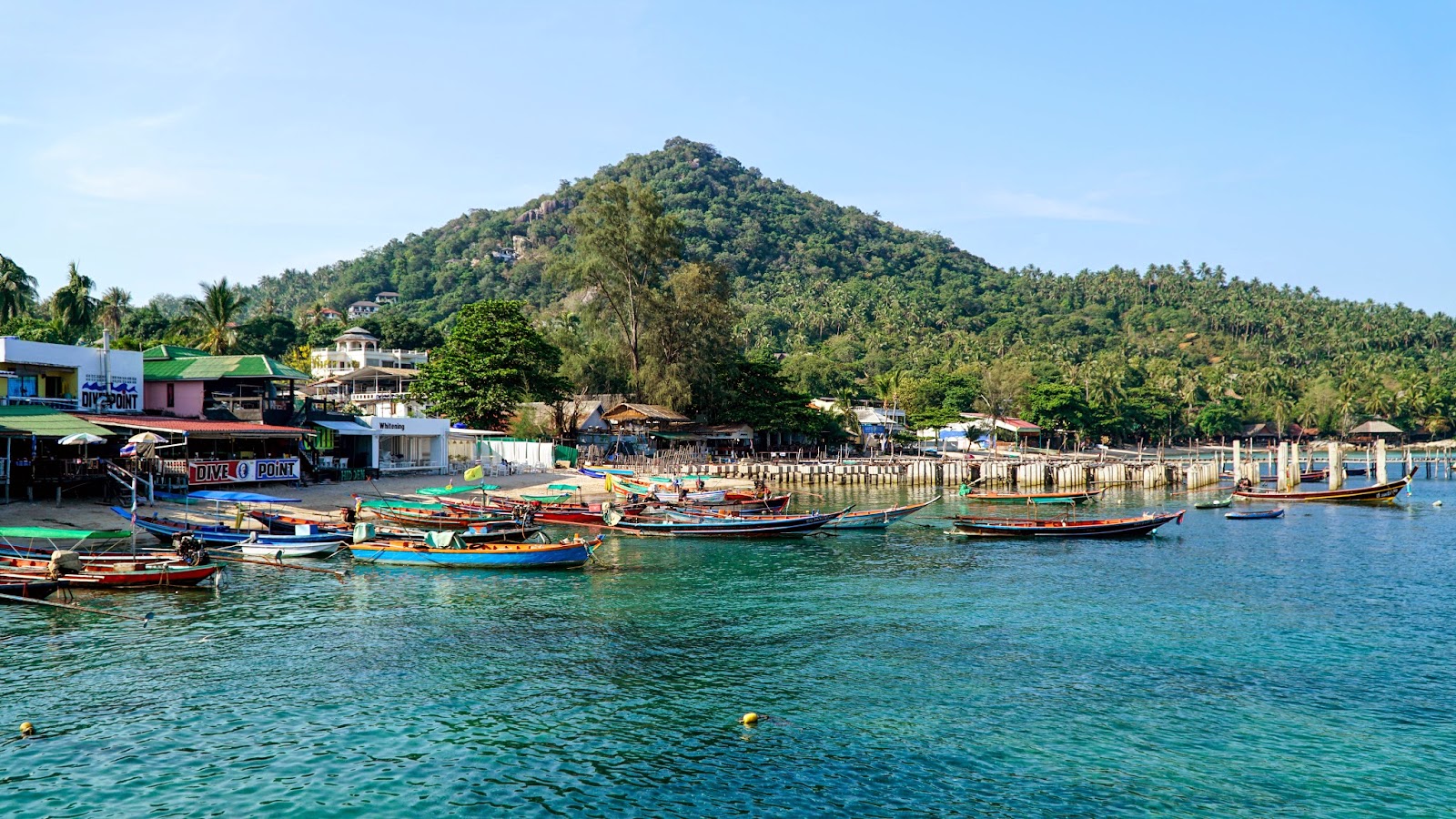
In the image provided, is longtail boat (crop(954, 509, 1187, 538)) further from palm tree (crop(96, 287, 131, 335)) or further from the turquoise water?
palm tree (crop(96, 287, 131, 335))

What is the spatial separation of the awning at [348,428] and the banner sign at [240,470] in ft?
13.2

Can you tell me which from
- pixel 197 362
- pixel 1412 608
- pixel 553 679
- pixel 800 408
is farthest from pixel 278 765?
pixel 800 408

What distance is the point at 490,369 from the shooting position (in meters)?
68.8

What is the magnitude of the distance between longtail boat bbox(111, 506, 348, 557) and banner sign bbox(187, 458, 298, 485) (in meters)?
8.09

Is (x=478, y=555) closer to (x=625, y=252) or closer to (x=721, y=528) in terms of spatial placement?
(x=721, y=528)

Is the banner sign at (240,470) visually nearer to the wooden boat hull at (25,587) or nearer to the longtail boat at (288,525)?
the longtail boat at (288,525)

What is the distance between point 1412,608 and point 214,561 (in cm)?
3422

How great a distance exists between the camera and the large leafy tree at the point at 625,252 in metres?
79.1

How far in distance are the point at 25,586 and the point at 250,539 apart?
24.1 ft

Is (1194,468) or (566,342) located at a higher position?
(566,342)

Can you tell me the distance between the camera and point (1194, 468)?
7469 cm

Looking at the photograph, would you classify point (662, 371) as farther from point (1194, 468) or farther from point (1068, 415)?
point (1068, 415)

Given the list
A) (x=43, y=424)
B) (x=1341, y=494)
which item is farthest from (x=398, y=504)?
(x=1341, y=494)

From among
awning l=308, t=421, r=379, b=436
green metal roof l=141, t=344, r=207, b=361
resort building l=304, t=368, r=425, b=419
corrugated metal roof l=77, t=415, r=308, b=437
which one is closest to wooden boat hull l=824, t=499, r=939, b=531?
awning l=308, t=421, r=379, b=436
